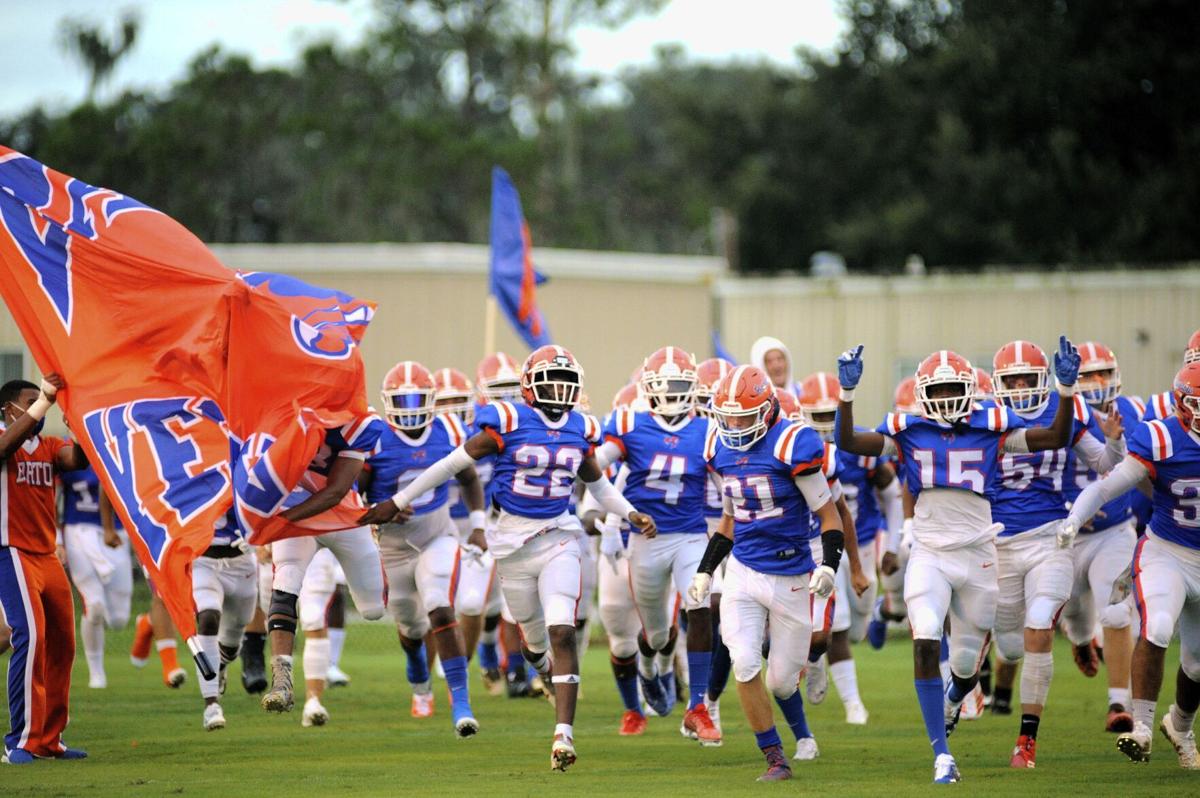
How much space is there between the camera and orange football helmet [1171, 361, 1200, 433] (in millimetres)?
9656

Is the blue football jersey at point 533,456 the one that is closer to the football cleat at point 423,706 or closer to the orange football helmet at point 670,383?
the orange football helmet at point 670,383

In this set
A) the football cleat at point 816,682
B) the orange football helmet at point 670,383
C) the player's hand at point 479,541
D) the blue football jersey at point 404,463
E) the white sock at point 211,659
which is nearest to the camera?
the player's hand at point 479,541

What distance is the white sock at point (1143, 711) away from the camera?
9.80 metres

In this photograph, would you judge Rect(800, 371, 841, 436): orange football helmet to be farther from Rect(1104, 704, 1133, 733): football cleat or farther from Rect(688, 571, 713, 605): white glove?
Rect(688, 571, 713, 605): white glove

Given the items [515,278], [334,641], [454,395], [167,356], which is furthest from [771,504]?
[515,278]

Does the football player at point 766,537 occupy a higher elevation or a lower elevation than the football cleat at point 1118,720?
higher

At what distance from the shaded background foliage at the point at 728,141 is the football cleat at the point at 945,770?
25.6 meters

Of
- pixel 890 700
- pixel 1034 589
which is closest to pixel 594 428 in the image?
pixel 1034 589

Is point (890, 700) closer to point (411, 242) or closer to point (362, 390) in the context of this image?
point (362, 390)

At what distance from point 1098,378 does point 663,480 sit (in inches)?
120

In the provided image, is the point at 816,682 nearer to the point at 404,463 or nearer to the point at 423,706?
the point at 423,706

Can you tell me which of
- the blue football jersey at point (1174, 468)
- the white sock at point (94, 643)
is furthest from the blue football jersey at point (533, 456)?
the white sock at point (94, 643)

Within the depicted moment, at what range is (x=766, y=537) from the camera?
983cm

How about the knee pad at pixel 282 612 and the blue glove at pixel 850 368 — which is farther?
the knee pad at pixel 282 612
